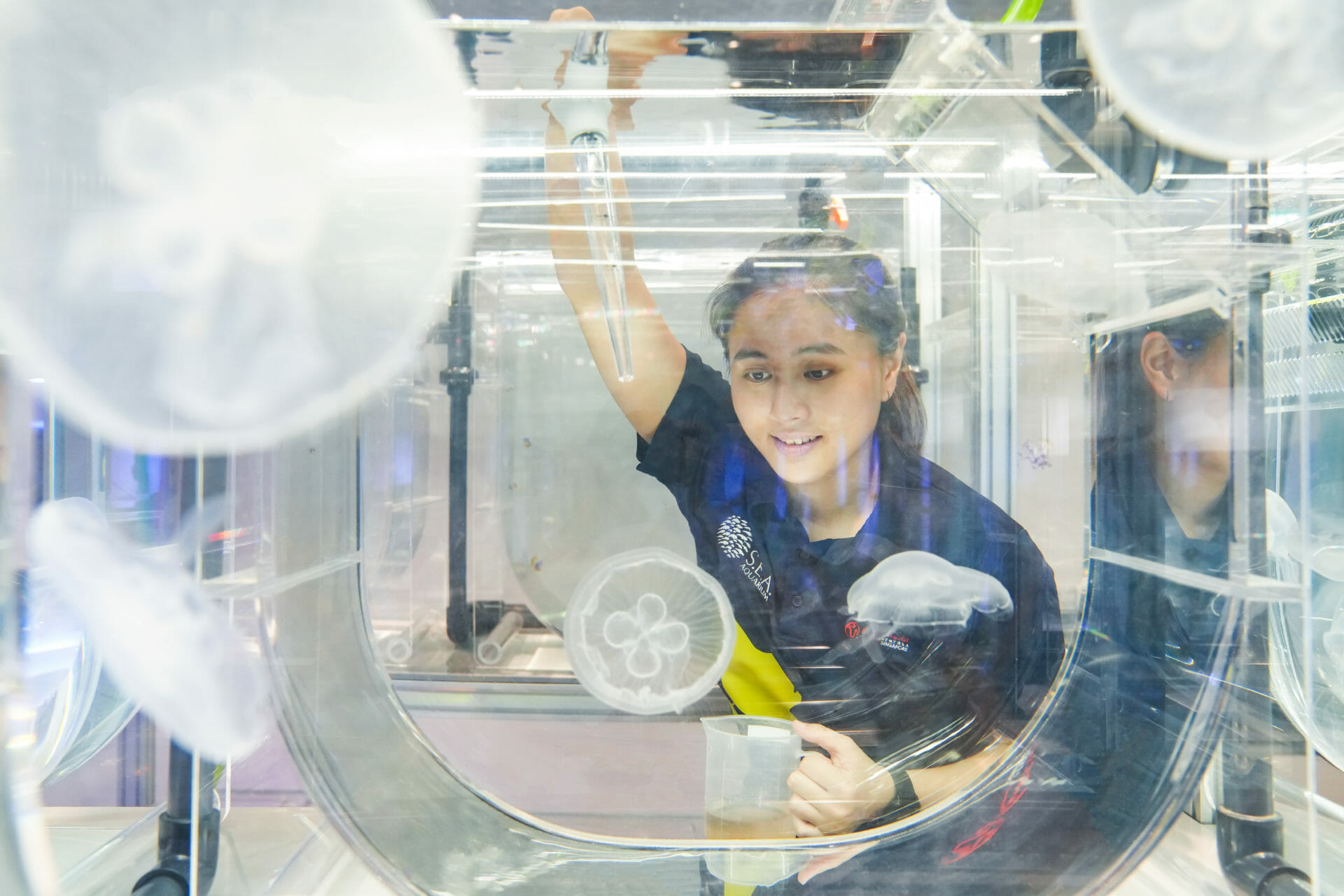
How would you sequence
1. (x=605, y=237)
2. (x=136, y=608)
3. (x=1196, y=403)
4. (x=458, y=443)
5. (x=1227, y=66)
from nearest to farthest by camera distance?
(x=136, y=608), (x=1227, y=66), (x=1196, y=403), (x=605, y=237), (x=458, y=443)

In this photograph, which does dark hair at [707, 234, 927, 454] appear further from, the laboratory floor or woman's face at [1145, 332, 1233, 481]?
the laboratory floor

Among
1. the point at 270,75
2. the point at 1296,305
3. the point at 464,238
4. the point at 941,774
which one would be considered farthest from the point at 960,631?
the point at 270,75

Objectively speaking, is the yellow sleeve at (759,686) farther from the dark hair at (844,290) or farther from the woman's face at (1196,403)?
the woman's face at (1196,403)

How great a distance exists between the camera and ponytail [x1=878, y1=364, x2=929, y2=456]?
1.19 m

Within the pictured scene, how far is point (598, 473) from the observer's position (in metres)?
1.28

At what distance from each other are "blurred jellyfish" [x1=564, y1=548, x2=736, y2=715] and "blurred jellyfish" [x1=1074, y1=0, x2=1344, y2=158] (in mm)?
968

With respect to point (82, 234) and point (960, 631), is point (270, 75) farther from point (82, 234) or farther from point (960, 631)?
point (960, 631)

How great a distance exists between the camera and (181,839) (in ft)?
3.01

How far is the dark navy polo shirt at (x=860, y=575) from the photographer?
116 centimetres

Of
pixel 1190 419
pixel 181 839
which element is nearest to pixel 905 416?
pixel 1190 419

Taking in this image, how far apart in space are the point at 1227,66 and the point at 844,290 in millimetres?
578

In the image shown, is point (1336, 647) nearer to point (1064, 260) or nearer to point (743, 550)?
point (1064, 260)

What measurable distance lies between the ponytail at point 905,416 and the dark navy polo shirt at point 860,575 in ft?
0.07

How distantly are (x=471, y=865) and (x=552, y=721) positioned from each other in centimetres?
23
